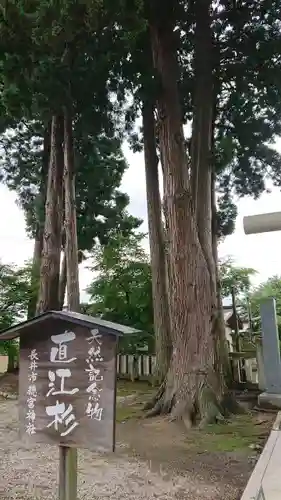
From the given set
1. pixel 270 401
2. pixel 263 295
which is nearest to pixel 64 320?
pixel 270 401

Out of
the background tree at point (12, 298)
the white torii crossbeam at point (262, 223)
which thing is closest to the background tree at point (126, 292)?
the background tree at point (12, 298)

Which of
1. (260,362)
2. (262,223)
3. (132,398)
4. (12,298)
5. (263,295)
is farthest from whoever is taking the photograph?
(263,295)

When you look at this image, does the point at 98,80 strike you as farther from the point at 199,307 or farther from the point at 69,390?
the point at 69,390

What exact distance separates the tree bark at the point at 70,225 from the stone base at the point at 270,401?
175 inches

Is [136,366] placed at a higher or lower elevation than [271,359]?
lower

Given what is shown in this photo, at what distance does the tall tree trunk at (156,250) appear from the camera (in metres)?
9.71

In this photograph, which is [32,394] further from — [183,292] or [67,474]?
[183,292]

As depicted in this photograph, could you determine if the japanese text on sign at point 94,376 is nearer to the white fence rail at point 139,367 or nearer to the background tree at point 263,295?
the white fence rail at point 139,367

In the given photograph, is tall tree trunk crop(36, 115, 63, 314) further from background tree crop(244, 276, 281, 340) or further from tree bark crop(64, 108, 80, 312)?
background tree crop(244, 276, 281, 340)

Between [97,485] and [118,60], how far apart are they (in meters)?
7.81

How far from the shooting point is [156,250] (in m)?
10.0

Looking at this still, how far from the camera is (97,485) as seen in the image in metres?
3.82

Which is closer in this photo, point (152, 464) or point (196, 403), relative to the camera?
point (152, 464)

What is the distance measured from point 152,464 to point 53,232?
661 cm
